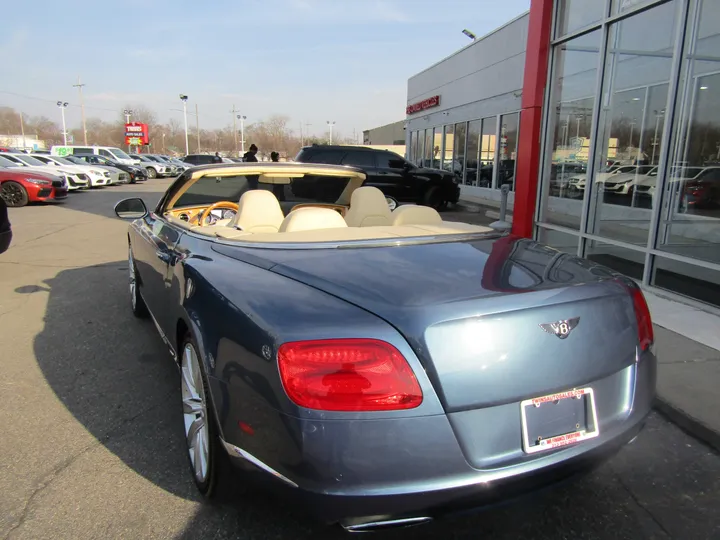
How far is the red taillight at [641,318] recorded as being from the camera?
210 cm

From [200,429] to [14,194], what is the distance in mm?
16720

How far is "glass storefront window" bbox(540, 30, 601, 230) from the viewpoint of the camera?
765 cm

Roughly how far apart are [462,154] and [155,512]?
20.2 meters

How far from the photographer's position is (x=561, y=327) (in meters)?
1.79

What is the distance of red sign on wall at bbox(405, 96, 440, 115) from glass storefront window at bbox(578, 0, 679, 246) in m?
14.2

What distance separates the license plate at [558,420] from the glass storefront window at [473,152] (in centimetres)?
1837

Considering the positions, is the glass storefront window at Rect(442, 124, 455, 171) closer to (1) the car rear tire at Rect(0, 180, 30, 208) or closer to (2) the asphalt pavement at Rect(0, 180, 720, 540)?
(1) the car rear tire at Rect(0, 180, 30, 208)

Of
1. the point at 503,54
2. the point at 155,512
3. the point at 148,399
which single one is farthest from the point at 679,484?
the point at 503,54

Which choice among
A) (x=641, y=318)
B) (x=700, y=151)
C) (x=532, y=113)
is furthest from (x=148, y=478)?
(x=700, y=151)

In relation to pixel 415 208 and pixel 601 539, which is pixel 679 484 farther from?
pixel 415 208

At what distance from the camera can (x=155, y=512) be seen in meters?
2.25

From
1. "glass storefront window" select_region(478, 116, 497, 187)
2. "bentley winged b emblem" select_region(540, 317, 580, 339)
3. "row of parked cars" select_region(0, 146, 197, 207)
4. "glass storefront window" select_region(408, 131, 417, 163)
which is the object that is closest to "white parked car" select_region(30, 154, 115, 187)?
"row of parked cars" select_region(0, 146, 197, 207)

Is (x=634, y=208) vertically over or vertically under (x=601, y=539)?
over

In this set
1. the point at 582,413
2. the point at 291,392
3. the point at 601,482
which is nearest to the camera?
the point at 291,392
